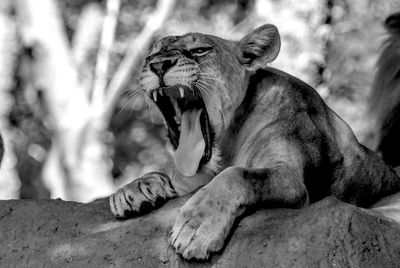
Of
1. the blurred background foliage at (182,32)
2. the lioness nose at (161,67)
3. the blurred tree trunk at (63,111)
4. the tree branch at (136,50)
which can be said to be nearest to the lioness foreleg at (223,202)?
the lioness nose at (161,67)

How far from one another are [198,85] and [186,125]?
227 mm

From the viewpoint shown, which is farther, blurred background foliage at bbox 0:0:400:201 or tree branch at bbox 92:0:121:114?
tree branch at bbox 92:0:121:114

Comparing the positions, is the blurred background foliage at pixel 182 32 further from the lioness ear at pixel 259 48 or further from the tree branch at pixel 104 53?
the lioness ear at pixel 259 48

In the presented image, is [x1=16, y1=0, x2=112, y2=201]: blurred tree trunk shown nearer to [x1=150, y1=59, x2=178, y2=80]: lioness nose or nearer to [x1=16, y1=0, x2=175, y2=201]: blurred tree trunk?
[x1=16, y1=0, x2=175, y2=201]: blurred tree trunk

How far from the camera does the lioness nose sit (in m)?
4.86

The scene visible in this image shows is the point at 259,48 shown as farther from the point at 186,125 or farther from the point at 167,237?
the point at 167,237

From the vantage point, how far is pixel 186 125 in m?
5.00

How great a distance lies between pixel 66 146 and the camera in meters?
12.4

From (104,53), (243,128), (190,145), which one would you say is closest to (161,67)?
(190,145)

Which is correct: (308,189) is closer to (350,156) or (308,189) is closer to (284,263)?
(350,156)

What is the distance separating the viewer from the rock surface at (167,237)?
3844 mm

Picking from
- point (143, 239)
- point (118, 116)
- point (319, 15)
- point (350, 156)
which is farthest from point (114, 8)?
point (143, 239)

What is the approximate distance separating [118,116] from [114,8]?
1688 millimetres

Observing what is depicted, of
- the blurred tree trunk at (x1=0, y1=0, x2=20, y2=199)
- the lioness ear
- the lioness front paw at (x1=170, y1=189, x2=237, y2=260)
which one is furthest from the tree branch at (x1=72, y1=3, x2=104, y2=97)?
the lioness front paw at (x1=170, y1=189, x2=237, y2=260)
